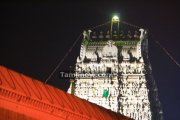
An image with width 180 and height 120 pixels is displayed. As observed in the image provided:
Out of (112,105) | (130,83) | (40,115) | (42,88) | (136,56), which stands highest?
(136,56)

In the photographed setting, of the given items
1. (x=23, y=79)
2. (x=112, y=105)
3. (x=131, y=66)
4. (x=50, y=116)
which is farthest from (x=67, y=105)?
(x=131, y=66)

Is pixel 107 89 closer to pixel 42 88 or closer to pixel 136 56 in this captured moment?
pixel 136 56

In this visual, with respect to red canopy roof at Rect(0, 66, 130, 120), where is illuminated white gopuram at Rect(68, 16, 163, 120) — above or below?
above

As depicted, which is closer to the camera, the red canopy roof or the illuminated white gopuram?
the red canopy roof

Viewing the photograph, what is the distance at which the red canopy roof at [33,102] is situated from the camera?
1002 centimetres

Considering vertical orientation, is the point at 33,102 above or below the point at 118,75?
below

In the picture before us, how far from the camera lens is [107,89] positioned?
204ft

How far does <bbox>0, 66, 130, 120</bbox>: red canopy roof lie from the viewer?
32.9 ft

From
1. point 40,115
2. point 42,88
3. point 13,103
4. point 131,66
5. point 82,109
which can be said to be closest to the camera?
point 13,103

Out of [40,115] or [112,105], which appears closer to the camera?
[40,115]

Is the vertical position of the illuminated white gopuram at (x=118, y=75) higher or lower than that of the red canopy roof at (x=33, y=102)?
higher

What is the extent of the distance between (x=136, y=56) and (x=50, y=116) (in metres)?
56.4

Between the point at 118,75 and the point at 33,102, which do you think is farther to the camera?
the point at 118,75

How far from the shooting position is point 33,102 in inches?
422
